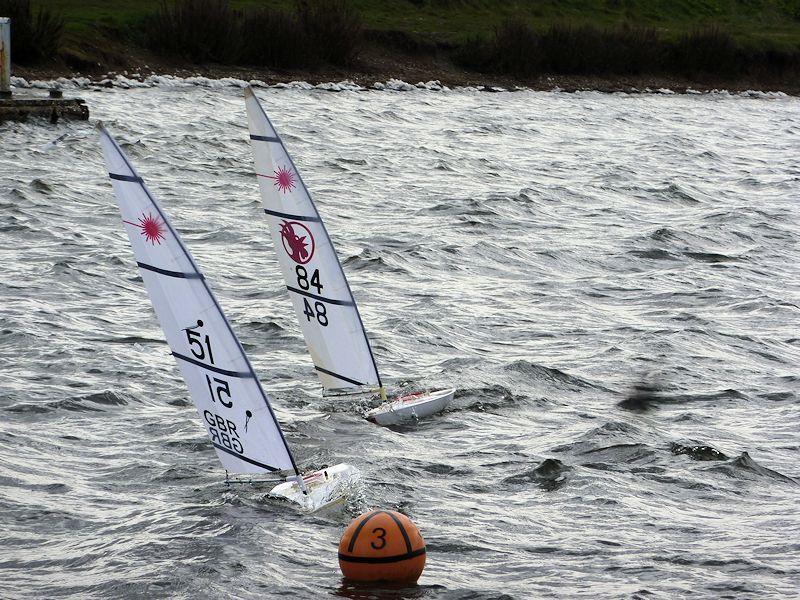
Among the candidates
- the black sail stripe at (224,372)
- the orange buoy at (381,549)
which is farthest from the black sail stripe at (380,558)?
the black sail stripe at (224,372)

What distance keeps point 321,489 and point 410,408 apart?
3.75 meters

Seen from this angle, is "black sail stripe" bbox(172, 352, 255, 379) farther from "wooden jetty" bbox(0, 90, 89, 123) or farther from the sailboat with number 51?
"wooden jetty" bbox(0, 90, 89, 123)

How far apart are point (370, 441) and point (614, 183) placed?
26.8m

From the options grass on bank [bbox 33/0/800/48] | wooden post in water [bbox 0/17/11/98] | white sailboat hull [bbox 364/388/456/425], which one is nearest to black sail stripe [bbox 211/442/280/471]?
white sailboat hull [bbox 364/388/456/425]

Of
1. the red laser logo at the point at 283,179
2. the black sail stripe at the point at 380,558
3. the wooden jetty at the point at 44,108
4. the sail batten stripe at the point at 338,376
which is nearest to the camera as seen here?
the black sail stripe at the point at 380,558

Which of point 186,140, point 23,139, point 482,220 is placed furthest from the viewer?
point 186,140

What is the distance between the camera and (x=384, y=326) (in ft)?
79.0

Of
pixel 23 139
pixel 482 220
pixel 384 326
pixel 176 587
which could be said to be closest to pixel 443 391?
pixel 384 326

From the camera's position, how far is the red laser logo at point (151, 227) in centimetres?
1356

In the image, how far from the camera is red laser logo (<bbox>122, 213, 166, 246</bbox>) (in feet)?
44.5

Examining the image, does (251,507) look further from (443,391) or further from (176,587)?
(443,391)

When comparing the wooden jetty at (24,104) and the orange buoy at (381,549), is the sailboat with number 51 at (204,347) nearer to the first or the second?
the orange buoy at (381,549)

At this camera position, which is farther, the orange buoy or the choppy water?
the choppy water

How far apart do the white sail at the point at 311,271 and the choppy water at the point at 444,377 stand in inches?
25.6
